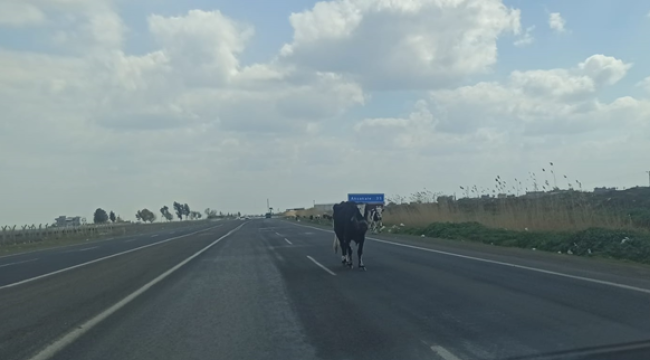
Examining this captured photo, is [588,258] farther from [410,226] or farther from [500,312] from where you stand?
[410,226]

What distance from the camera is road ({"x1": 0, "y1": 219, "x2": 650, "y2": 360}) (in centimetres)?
952

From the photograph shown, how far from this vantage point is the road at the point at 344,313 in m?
9.52

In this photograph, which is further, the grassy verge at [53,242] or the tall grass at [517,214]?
the grassy verge at [53,242]

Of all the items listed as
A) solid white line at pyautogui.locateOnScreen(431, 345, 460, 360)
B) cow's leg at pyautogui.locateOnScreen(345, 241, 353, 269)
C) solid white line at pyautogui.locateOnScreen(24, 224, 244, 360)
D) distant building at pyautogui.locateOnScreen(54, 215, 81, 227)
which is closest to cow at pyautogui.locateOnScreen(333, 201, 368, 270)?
cow's leg at pyautogui.locateOnScreen(345, 241, 353, 269)

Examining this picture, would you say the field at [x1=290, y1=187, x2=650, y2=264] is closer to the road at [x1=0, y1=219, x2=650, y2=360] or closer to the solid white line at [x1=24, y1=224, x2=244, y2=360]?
the road at [x1=0, y1=219, x2=650, y2=360]

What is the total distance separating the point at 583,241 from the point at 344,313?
50.7 feet

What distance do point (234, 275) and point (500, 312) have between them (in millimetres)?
10290

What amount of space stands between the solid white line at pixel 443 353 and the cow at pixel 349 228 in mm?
11555

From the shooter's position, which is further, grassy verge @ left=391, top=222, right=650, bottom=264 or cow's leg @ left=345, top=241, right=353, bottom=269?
grassy verge @ left=391, top=222, right=650, bottom=264

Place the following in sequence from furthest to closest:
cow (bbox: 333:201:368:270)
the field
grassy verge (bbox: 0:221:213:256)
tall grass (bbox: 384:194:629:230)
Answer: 1. grassy verge (bbox: 0:221:213:256)
2. tall grass (bbox: 384:194:629:230)
3. the field
4. cow (bbox: 333:201:368:270)

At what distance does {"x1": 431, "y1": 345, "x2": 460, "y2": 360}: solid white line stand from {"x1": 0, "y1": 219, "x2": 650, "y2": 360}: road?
0.02 meters

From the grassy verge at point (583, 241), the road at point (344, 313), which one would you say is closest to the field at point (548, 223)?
the grassy verge at point (583, 241)

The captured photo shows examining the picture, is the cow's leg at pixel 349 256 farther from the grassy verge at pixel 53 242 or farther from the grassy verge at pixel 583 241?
the grassy verge at pixel 53 242

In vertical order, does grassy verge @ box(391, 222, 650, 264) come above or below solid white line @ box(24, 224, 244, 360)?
above
